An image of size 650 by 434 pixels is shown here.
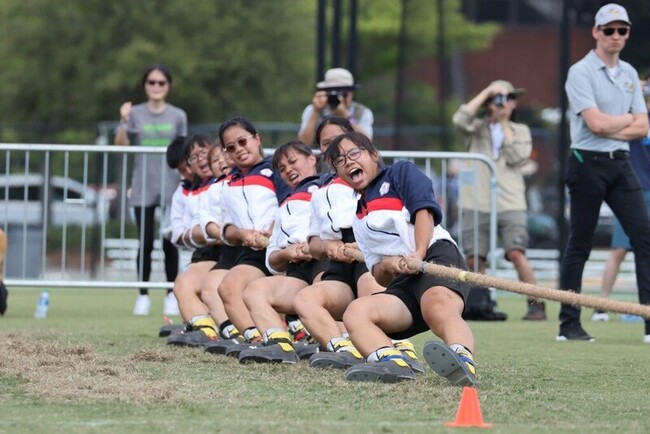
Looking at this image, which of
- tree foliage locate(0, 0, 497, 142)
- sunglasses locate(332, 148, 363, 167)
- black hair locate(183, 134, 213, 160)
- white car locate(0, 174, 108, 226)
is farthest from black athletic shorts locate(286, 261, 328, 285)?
tree foliage locate(0, 0, 497, 142)

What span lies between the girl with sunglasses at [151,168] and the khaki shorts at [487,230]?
253 cm

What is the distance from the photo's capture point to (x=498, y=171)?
12742 mm

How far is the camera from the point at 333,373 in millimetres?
7027

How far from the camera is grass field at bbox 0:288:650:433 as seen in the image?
5.34m

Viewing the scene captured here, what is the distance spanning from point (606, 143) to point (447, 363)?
344 centimetres

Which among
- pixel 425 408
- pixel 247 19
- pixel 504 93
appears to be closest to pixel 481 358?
pixel 425 408

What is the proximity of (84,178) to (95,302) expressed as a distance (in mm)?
1267

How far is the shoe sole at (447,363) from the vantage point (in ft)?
20.2

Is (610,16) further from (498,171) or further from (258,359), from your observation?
(498,171)

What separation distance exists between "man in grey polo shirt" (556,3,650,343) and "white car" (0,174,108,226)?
5.61 meters

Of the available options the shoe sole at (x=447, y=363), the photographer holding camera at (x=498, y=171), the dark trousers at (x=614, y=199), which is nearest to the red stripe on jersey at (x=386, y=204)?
the shoe sole at (x=447, y=363)

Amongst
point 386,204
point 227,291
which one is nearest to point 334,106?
point 227,291

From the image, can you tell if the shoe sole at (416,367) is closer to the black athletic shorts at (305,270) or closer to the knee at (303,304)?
the knee at (303,304)

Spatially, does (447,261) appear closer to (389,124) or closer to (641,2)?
(641,2)
